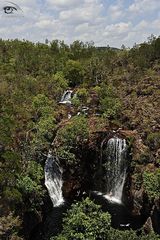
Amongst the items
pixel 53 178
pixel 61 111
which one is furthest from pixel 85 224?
pixel 61 111

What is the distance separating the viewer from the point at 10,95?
47.0 m

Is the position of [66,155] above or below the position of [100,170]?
above

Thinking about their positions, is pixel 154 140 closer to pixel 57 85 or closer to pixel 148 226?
pixel 148 226

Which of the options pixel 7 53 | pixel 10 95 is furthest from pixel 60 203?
pixel 7 53

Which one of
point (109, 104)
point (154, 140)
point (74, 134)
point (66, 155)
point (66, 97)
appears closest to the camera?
point (154, 140)

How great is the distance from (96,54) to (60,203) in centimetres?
4018

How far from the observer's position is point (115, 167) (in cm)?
3941

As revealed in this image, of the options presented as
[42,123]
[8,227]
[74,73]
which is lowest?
[8,227]

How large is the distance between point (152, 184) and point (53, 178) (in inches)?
471

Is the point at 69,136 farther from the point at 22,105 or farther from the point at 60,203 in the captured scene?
the point at 22,105

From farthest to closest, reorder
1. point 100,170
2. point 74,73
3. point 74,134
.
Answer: point 74,73
point 100,170
point 74,134

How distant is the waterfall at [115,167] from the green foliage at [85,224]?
1359 cm

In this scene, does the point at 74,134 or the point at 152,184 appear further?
the point at 74,134

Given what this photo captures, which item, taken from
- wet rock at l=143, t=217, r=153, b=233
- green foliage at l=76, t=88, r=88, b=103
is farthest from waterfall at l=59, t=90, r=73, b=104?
wet rock at l=143, t=217, r=153, b=233
